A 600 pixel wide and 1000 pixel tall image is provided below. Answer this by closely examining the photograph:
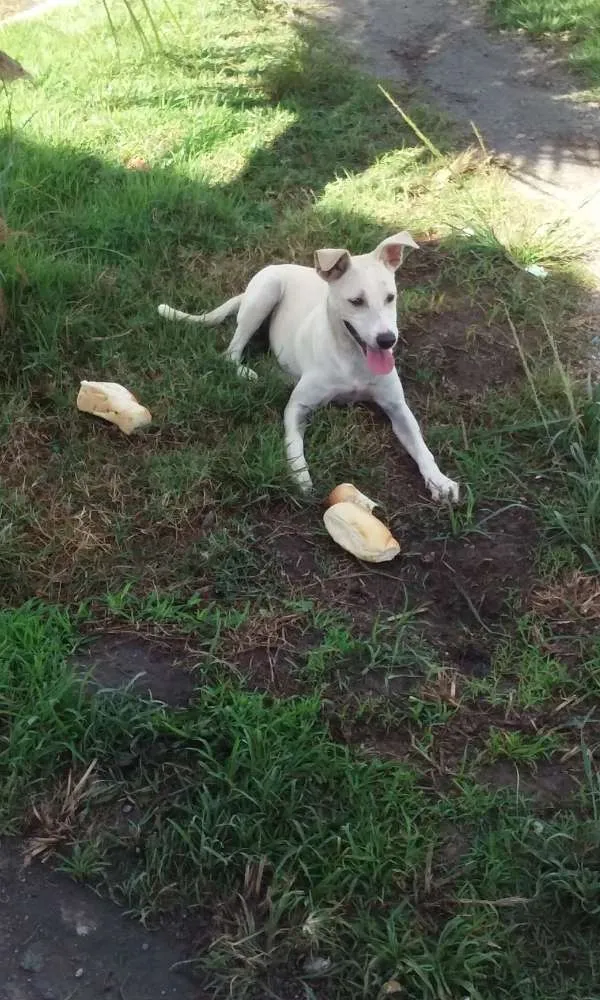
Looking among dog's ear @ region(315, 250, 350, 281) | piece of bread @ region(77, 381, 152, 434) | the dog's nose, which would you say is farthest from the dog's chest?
piece of bread @ region(77, 381, 152, 434)

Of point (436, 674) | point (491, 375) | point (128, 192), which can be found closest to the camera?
point (436, 674)

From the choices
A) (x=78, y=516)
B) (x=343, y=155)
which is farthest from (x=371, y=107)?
(x=78, y=516)

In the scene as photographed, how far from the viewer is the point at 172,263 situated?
14.7ft

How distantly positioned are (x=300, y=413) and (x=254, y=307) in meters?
0.72

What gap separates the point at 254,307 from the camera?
154 inches

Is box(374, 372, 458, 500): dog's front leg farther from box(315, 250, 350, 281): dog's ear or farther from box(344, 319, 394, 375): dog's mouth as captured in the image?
box(315, 250, 350, 281): dog's ear

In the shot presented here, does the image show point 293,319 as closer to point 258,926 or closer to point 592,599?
point 592,599

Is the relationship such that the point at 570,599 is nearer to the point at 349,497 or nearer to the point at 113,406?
the point at 349,497

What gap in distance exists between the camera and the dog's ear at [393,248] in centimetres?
329

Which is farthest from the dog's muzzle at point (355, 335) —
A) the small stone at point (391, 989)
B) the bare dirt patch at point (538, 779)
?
the small stone at point (391, 989)

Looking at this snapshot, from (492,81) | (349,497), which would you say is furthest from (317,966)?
(492,81)

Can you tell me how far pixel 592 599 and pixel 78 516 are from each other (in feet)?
5.79

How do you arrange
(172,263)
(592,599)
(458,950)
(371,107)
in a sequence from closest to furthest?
(458,950), (592,599), (172,263), (371,107)

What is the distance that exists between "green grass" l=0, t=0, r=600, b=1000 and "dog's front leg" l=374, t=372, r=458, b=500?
0.27 ft
